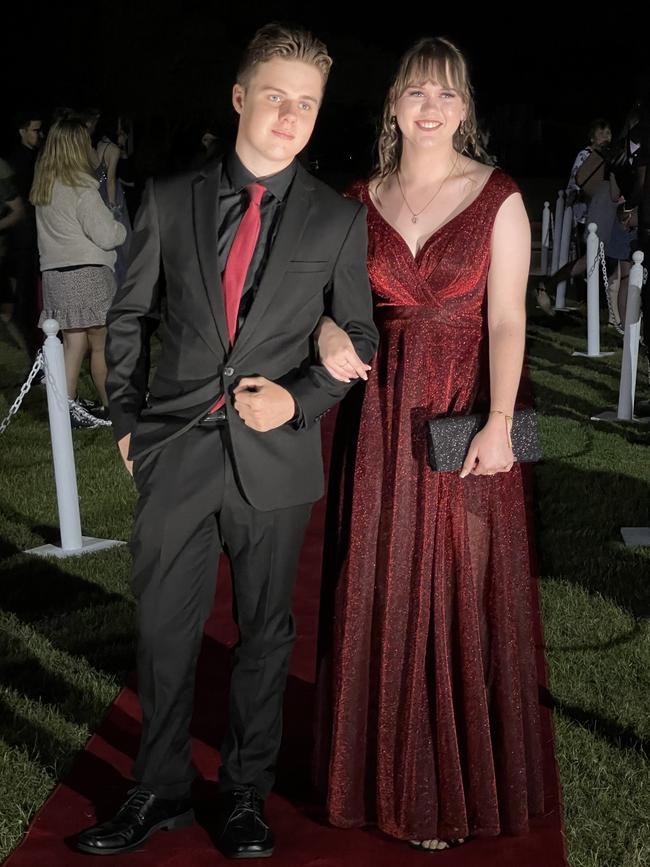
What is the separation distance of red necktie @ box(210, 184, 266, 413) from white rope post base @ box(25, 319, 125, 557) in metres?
2.91

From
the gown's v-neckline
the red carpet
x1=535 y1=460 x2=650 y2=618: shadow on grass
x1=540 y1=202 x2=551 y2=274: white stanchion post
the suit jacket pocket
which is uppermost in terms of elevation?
the gown's v-neckline

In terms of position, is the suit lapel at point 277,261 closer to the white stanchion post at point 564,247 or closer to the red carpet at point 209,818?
the red carpet at point 209,818

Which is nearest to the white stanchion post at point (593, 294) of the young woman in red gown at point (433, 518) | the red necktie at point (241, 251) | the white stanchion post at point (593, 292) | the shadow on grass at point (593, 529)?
the white stanchion post at point (593, 292)

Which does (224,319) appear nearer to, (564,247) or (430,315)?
(430,315)

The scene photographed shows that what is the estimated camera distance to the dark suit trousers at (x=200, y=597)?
3.10 meters

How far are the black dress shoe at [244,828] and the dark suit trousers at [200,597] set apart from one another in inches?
1.6

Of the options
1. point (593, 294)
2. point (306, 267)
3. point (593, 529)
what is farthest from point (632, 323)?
point (306, 267)

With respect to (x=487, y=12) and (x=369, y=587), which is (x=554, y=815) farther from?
(x=487, y=12)

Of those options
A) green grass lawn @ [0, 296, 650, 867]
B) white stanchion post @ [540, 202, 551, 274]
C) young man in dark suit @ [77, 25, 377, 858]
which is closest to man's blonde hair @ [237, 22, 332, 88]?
young man in dark suit @ [77, 25, 377, 858]

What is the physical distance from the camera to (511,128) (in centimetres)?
5156

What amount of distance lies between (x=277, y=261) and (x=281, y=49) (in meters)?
0.51

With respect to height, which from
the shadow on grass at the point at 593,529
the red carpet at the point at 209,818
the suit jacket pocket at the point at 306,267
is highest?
the suit jacket pocket at the point at 306,267

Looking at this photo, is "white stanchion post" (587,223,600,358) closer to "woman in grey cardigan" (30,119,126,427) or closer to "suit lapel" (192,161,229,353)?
"woman in grey cardigan" (30,119,126,427)

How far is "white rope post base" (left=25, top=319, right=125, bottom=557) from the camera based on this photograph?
19.3ft
